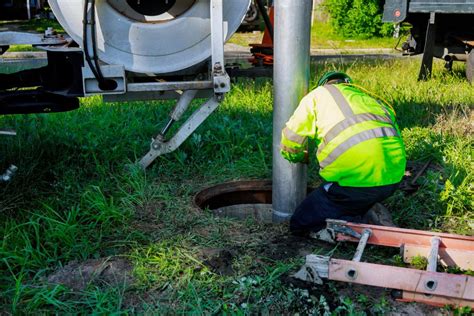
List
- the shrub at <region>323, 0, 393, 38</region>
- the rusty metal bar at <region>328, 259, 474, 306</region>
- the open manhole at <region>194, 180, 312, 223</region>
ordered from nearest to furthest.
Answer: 1. the rusty metal bar at <region>328, 259, 474, 306</region>
2. the open manhole at <region>194, 180, 312, 223</region>
3. the shrub at <region>323, 0, 393, 38</region>

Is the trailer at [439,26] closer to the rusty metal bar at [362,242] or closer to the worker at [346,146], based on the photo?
the worker at [346,146]

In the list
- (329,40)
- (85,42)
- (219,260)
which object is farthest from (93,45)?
(329,40)

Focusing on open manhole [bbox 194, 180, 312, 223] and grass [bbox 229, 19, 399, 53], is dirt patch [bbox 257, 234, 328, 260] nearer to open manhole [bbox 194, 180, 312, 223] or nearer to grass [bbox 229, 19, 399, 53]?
open manhole [bbox 194, 180, 312, 223]

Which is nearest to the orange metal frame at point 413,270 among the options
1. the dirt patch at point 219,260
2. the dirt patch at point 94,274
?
the dirt patch at point 219,260

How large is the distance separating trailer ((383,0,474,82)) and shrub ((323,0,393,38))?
7.59 metres

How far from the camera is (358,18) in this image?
15.9 m

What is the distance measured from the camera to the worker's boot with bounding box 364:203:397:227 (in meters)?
3.69

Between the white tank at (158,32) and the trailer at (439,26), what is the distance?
4468 millimetres

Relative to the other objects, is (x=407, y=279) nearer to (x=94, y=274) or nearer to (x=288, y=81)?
(x=288, y=81)

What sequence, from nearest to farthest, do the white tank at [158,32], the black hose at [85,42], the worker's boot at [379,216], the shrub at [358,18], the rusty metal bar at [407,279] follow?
the rusty metal bar at [407,279]
the black hose at [85,42]
the worker's boot at [379,216]
the white tank at [158,32]
the shrub at [358,18]

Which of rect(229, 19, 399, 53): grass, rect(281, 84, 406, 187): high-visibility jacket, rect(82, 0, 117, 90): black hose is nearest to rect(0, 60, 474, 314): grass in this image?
rect(281, 84, 406, 187): high-visibility jacket

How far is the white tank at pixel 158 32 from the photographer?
384cm

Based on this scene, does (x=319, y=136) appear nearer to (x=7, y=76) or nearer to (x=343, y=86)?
(x=343, y=86)

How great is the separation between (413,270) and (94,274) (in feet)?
5.22
